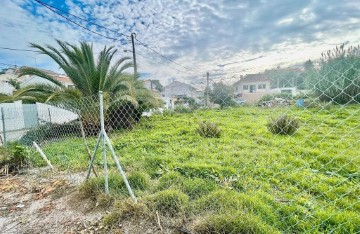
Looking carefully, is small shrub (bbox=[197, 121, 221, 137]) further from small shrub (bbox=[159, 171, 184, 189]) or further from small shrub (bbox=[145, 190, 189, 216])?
small shrub (bbox=[145, 190, 189, 216])

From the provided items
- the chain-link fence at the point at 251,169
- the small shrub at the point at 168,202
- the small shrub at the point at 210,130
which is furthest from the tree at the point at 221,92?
the small shrub at the point at 210,130

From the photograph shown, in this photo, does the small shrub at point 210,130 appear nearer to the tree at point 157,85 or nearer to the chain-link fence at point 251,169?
the chain-link fence at point 251,169

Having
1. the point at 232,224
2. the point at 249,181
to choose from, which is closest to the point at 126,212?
the point at 232,224

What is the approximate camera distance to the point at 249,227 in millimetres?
1773

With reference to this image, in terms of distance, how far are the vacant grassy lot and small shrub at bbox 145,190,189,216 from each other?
11mm

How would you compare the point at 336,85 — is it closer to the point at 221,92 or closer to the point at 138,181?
the point at 221,92

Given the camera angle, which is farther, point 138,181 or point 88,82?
point 88,82

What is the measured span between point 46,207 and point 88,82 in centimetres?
617

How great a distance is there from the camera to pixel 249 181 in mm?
2826

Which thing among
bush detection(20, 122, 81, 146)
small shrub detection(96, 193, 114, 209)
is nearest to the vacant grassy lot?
small shrub detection(96, 193, 114, 209)

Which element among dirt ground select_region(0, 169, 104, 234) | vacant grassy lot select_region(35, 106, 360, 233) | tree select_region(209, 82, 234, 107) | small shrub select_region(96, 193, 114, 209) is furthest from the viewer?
small shrub select_region(96, 193, 114, 209)

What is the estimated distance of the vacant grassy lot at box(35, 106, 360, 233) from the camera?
6.30 feet

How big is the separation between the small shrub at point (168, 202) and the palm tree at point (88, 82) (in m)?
5.31

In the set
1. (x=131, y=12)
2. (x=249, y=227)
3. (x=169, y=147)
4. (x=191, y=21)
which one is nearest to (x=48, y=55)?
(x=131, y=12)
